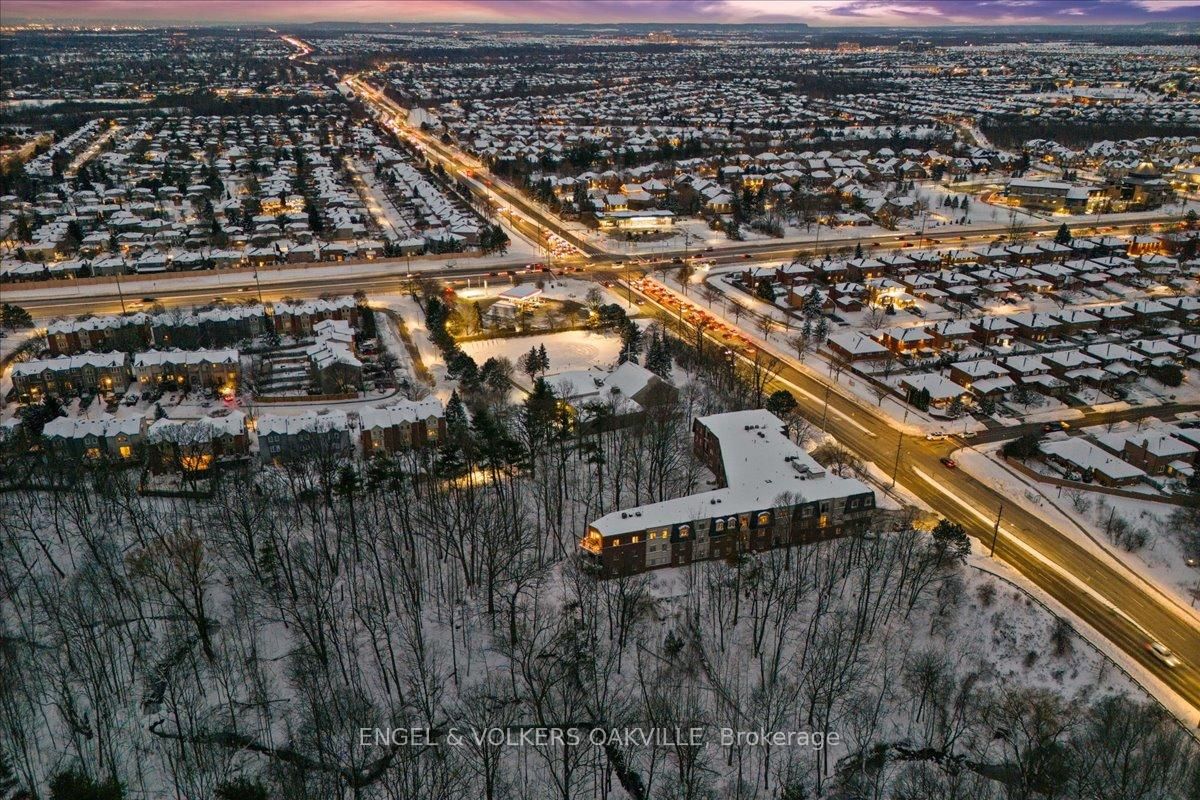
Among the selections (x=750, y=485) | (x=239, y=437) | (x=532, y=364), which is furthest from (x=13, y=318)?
(x=750, y=485)

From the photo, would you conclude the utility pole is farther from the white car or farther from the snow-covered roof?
the white car

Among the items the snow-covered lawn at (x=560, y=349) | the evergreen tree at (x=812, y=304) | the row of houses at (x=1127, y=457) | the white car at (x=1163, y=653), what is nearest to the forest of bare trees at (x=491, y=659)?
the white car at (x=1163, y=653)

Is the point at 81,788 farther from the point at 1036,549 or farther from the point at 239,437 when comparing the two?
the point at 1036,549

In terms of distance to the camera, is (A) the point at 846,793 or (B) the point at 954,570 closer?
(A) the point at 846,793

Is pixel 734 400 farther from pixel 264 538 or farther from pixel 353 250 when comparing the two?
pixel 353 250

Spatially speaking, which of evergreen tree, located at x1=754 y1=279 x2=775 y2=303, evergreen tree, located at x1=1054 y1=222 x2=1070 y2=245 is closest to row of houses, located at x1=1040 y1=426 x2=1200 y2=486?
evergreen tree, located at x1=754 y1=279 x2=775 y2=303

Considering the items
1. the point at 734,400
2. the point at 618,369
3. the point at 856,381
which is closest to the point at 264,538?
the point at 618,369
